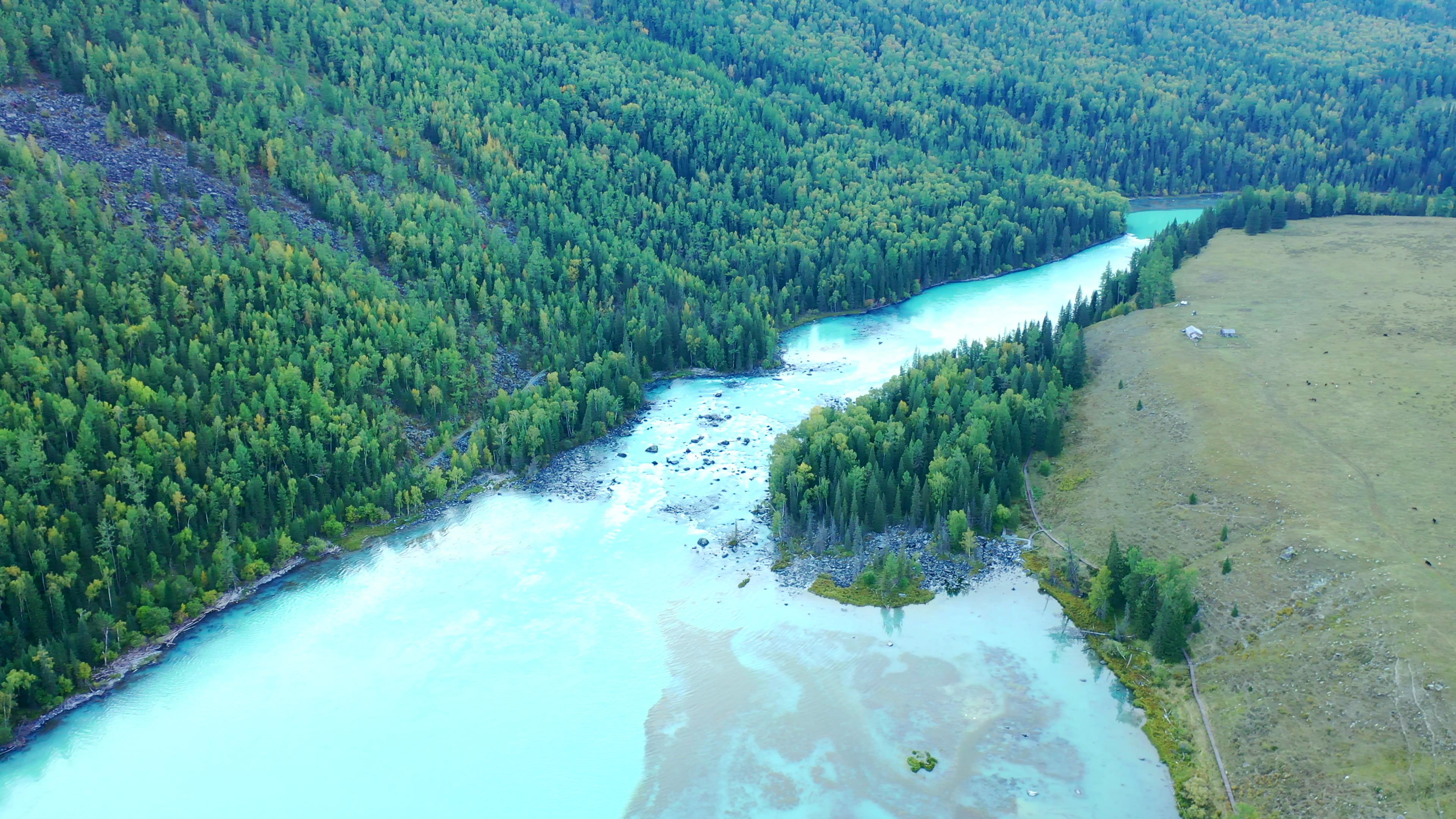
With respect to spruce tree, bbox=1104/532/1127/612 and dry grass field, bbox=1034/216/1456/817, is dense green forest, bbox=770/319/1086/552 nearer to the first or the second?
dry grass field, bbox=1034/216/1456/817

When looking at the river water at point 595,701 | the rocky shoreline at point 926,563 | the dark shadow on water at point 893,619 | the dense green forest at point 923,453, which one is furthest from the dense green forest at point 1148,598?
the dark shadow on water at point 893,619

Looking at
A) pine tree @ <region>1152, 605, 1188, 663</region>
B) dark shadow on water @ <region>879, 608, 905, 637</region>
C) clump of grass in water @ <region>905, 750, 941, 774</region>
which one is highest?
pine tree @ <region>1152, 605, 1188, 663</region>

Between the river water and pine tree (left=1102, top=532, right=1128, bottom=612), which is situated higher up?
pine tree (left=1102, top=532, right=1128, bottom=612)

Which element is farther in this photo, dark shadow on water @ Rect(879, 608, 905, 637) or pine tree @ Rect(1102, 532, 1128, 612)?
dark shadow on water @ Rect(879, 608, 905, 637)

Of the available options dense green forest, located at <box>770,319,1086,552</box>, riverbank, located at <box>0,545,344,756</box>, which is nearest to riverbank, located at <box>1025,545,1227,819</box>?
dense green forest, located at <box>770,319,1086,552</box>

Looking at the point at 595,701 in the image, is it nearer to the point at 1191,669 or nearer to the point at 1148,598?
the point at 1148,598

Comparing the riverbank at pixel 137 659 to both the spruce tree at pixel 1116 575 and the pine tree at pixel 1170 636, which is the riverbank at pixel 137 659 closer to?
the spruce tree at pixel 1116 575
